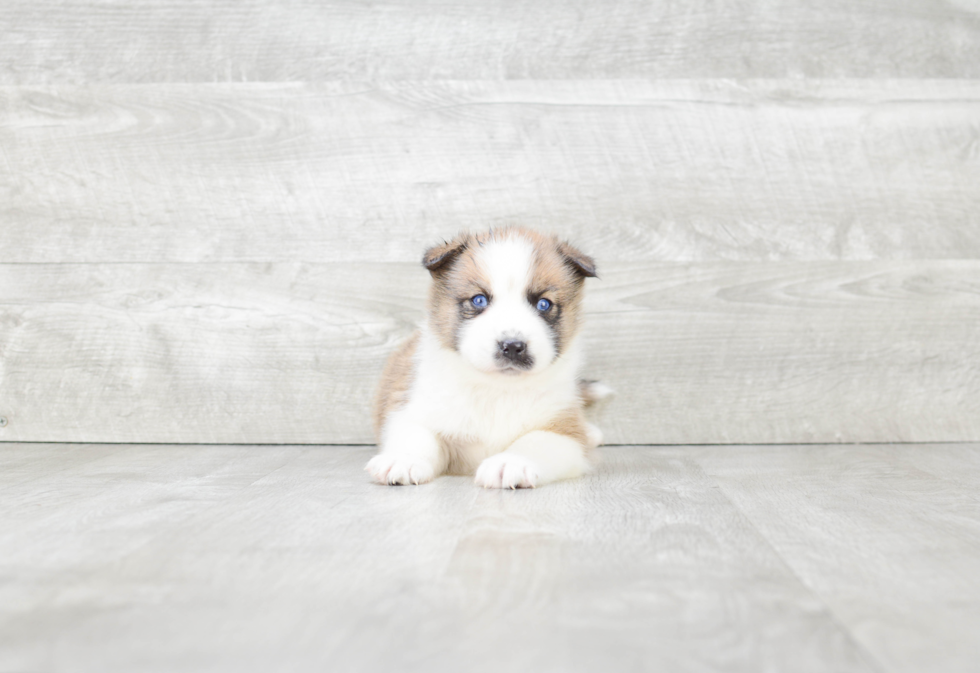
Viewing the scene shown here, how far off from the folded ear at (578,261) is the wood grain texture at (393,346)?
55 centimetres

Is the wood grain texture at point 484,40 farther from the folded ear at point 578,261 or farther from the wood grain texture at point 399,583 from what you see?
the wood grain texture at point 399,583

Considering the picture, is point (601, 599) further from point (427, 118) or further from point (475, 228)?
point (427, 118)

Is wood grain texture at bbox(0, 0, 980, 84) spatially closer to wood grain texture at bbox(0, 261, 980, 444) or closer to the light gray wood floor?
wood grain texture at bbox(0, 261, 980, 444)

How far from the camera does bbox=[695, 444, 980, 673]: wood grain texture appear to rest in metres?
0.98

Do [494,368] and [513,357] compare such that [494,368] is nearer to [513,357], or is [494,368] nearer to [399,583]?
[513,357]

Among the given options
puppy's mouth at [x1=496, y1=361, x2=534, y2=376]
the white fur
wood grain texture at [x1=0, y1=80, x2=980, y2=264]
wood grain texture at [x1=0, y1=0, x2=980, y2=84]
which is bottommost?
puppy's mouth at [x1=496, y1=361, x2=534, y2=376]

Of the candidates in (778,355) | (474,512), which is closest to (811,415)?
(778,355)

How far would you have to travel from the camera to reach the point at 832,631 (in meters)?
0.98

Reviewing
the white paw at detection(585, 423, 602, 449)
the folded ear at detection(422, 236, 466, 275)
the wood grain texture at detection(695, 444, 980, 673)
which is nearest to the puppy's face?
the folded ear at detection(422, 236, 466, 275)

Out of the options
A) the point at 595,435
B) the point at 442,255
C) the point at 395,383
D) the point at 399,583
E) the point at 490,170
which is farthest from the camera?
the point at 490,170

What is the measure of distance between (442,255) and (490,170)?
73 cm

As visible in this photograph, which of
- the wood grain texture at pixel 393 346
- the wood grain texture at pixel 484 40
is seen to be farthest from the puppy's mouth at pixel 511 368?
the wood grain texture at pixel 484 40

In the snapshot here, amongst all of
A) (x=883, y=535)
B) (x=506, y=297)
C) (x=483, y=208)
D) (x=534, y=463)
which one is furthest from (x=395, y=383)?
(x=883, y=535)

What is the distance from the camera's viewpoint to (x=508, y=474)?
5.95 feet
